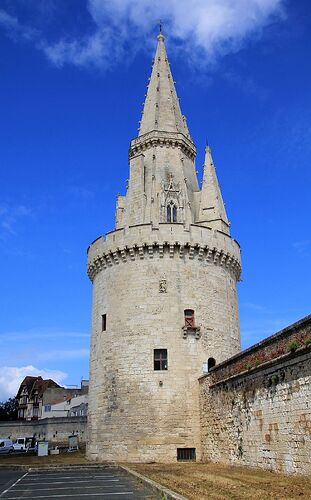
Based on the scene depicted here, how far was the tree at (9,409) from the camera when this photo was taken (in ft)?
315

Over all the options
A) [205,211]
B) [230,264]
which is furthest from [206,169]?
[230,264]

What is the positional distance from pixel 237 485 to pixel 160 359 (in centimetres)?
1183

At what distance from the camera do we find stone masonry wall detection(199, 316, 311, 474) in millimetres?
13844

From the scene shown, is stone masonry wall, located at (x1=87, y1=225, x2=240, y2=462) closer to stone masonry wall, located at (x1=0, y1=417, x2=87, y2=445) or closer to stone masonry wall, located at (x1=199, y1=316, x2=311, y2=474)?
stone masonry wall, located at (x1=199, y1=316, x2=311, y2=474)

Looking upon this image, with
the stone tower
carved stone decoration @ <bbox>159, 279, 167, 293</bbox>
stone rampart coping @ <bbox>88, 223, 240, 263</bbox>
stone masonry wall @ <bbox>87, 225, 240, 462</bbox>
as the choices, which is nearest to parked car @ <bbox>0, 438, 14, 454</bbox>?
stone masonry wall @ <bbox>87, 225, 240, 462</bbox>

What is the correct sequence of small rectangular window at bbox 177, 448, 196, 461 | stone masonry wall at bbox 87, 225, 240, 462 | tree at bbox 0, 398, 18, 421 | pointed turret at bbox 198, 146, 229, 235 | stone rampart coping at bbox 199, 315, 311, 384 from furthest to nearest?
tree at bbox 0, 398, 18, 421
pointed turret at bbox 198, 146, 229, 235
stone masonry wall at bbox 87, 225, 240, 462
small rectangular window at bbox 177, 448, 196, 461
stone rampart coping at bbox 199, 315, 311, 384

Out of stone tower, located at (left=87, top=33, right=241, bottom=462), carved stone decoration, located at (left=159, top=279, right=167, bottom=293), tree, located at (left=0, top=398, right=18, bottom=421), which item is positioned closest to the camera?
stone tower, located at (left=87, top=33, right=241, bottom=462)

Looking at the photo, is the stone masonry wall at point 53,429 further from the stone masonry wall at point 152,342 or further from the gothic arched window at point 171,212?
the gothic arched window at point 171,212

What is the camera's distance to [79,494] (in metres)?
13.1

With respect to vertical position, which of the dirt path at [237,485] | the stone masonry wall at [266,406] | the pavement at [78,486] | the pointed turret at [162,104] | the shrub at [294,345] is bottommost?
the pavement at [78,486]

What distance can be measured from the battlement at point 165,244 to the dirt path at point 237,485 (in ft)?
39.3

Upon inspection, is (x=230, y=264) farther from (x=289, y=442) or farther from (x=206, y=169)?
(x=289, y=442)

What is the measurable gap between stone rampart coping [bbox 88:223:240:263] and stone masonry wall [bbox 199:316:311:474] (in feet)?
24.2

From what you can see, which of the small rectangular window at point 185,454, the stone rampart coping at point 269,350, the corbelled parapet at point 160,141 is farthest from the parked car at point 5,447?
the stone rampart coping at point 269,350
